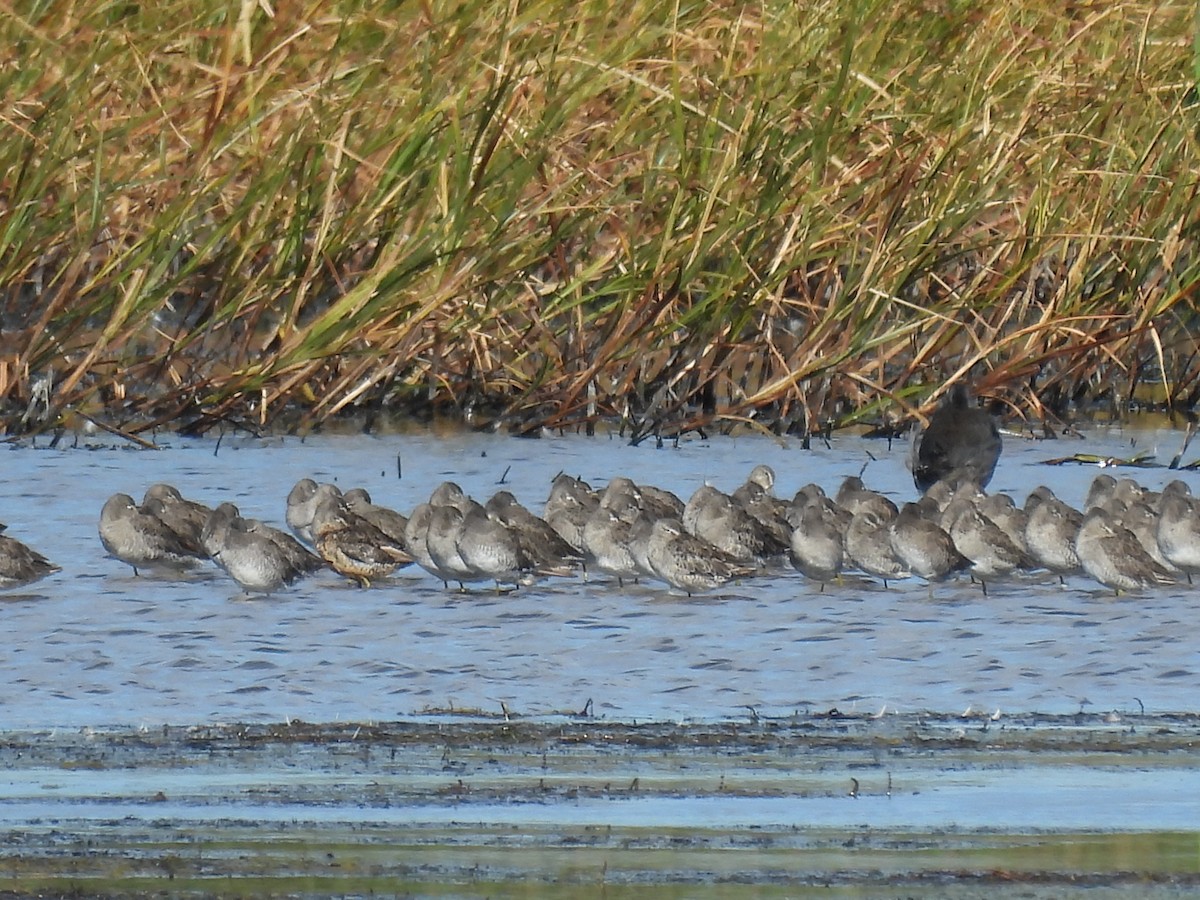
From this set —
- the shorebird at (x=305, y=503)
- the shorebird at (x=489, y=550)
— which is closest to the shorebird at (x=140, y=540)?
the shorebird at (x=305, y=503)

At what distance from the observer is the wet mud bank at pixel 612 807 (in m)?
4.30

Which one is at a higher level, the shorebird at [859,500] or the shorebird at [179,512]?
the shorebird at [859,500]

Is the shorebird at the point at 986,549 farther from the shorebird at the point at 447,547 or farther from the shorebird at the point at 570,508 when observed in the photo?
the shorebird at the point at 447,547

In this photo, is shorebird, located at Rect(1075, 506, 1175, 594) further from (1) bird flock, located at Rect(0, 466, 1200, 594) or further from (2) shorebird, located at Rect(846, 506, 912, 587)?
(2) shorebird, located at Rect(846, 506, 912, 587)

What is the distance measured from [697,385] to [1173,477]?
1836mm

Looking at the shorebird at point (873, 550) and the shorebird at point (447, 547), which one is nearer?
the shorebird at point (447, 547)

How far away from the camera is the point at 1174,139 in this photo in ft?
33.7

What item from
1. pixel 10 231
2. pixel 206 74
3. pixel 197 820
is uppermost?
pixel 206 74

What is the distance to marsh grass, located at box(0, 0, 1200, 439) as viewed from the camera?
31.3ft

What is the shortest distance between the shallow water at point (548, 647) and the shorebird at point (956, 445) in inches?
61.5

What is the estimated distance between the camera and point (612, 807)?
4797 millimetres

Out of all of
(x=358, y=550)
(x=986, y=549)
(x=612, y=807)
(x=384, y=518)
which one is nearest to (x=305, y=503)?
(x=384, y=518)

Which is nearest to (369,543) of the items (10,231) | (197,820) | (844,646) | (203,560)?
(203,560)

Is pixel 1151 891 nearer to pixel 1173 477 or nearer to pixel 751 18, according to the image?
pixel 1173 477
